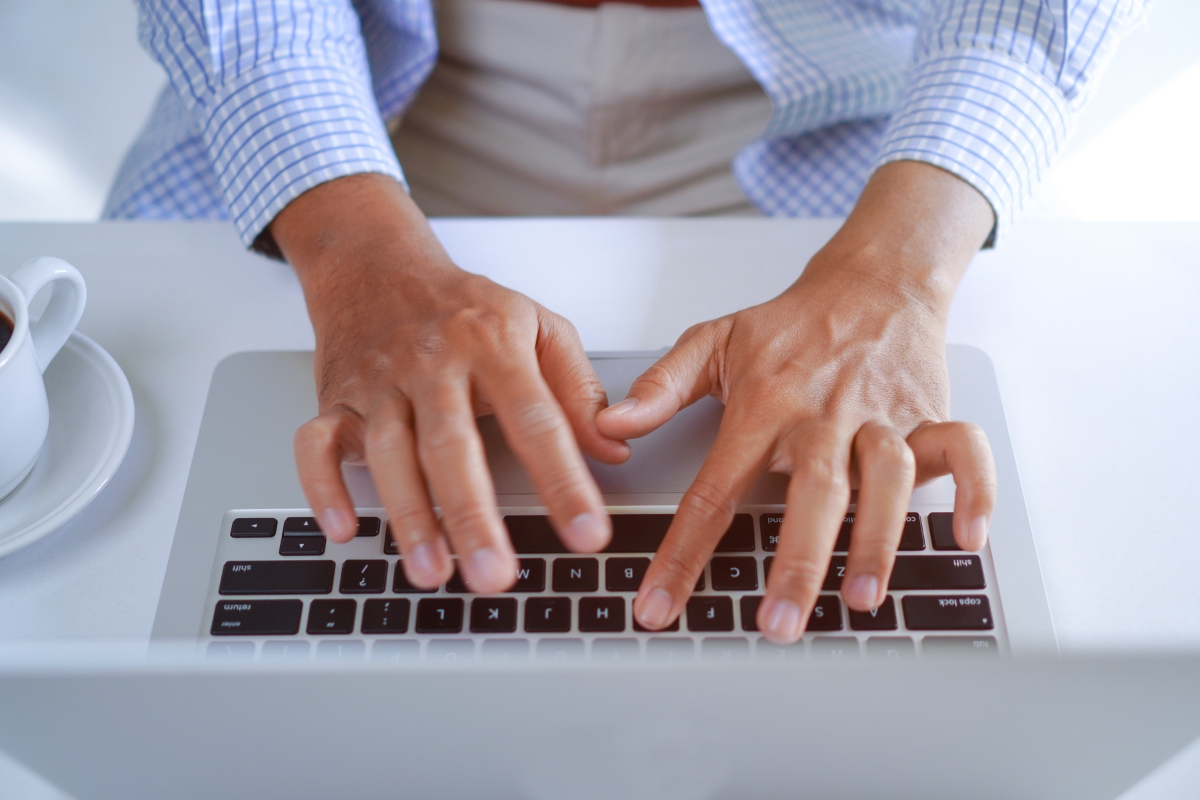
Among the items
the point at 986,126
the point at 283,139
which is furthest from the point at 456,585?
the point at 986,126

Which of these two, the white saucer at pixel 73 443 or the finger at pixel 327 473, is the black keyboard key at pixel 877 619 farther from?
the white saucer at pixel 73 443

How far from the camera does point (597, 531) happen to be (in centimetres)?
40

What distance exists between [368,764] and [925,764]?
0.71 ft

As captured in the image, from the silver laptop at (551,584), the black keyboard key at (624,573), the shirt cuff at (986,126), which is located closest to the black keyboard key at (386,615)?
→ the silver laptop at (551,584)

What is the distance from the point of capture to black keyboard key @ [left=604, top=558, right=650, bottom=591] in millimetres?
420

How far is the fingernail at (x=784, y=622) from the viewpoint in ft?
1.25

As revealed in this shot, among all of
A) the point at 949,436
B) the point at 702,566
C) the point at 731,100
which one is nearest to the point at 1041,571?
the point at 949,436

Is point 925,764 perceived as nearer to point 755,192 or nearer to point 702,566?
point 702,566

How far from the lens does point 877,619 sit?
41cm

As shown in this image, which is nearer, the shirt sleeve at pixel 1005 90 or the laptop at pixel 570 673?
the laptop at pixel 570 673

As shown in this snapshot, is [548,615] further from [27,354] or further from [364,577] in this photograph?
[27,354]

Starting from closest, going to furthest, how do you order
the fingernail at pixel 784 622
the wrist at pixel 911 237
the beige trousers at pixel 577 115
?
the fingernail at pixel 784 622 < the wrist at pixel 911 237 < the beige trousers at pixel 577 115

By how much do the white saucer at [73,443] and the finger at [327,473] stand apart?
0.12 metres

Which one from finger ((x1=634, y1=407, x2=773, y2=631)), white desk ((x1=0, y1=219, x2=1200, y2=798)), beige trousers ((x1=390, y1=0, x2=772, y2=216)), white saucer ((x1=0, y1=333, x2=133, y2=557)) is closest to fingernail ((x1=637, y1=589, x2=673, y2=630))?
finger ((x1=634, y1=407, x2=773, y2=631))
